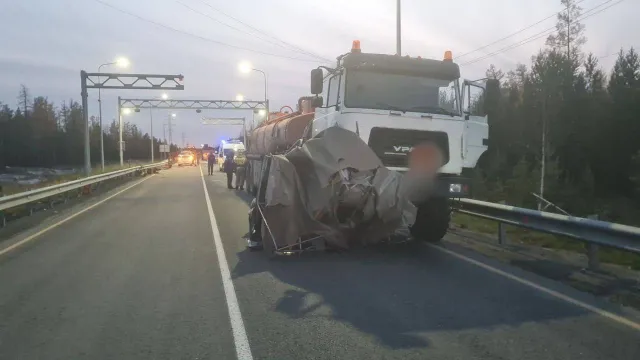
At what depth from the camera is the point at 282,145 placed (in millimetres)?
14078

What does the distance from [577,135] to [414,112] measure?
124 feet

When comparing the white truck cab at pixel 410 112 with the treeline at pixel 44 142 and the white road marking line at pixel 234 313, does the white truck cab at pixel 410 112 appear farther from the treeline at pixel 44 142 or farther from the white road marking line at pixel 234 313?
the treeline at pixel 44 142

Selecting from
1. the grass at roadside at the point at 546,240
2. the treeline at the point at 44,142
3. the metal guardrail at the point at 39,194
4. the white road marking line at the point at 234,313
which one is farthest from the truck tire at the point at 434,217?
the treeline at the point at 44,142

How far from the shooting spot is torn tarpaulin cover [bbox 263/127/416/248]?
29.3 ft

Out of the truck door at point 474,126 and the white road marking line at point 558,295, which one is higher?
the truck door at point 474,126

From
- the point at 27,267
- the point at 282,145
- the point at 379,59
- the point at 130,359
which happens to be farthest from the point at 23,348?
the point at 282,145

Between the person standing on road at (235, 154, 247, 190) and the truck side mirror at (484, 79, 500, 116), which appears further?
the person standing on road at (235, 154, 247, 190)

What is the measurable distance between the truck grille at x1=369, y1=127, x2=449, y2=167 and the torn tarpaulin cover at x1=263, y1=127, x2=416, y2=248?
681mm

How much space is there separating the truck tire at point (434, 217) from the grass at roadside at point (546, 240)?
2.05 m

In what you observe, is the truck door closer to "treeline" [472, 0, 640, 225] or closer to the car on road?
"treeline" [472, 0, 640, 225]

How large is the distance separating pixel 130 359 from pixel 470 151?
295 inches

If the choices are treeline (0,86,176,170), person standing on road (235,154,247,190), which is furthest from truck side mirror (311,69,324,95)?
treeline (0,86,176,170)

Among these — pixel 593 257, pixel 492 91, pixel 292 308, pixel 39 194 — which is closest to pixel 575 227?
pixel 593 257

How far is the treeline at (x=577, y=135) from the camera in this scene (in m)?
32.7
